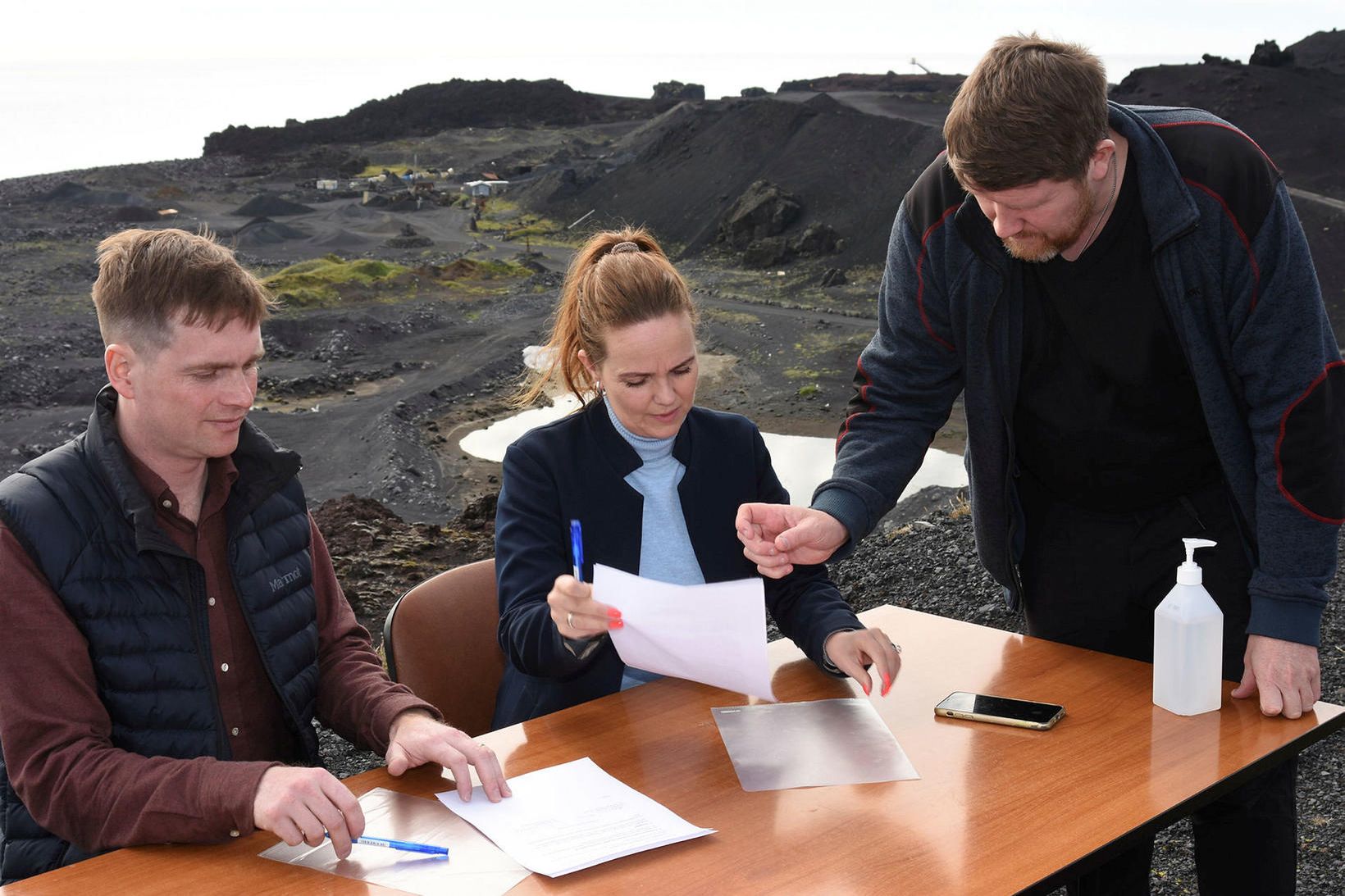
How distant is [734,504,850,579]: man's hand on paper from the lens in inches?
89.7

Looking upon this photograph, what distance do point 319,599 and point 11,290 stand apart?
62.3 ft

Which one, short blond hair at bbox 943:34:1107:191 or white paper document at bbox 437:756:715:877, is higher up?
short blond hair at bbox 943:34:1107:191

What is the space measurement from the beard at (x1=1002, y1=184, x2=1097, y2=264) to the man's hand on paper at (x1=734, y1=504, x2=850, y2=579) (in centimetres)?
60

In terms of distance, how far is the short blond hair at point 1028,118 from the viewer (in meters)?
2.05

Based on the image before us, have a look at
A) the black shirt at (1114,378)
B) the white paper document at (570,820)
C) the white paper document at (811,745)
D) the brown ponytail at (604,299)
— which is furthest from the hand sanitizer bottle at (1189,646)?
the brown ponytail at (604,299)

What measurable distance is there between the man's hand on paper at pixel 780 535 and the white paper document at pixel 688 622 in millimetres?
251

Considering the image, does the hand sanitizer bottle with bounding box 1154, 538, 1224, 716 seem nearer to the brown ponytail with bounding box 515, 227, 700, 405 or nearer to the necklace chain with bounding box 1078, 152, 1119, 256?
the necklace chain with bounding box 1078, 152, 1119, 256

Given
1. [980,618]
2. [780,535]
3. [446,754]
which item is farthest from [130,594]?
[980,618]

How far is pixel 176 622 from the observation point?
2.05 meters

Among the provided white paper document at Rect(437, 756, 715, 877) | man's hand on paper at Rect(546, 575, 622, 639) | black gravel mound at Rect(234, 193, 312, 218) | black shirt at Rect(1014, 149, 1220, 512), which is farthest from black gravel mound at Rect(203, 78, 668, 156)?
white paper document at Rect(437, 756, 715, 877)

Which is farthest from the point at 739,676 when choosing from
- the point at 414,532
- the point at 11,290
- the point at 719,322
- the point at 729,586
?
the point at 11,290

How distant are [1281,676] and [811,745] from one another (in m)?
0.79

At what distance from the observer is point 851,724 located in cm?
210

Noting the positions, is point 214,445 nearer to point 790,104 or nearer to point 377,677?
point 377,677
